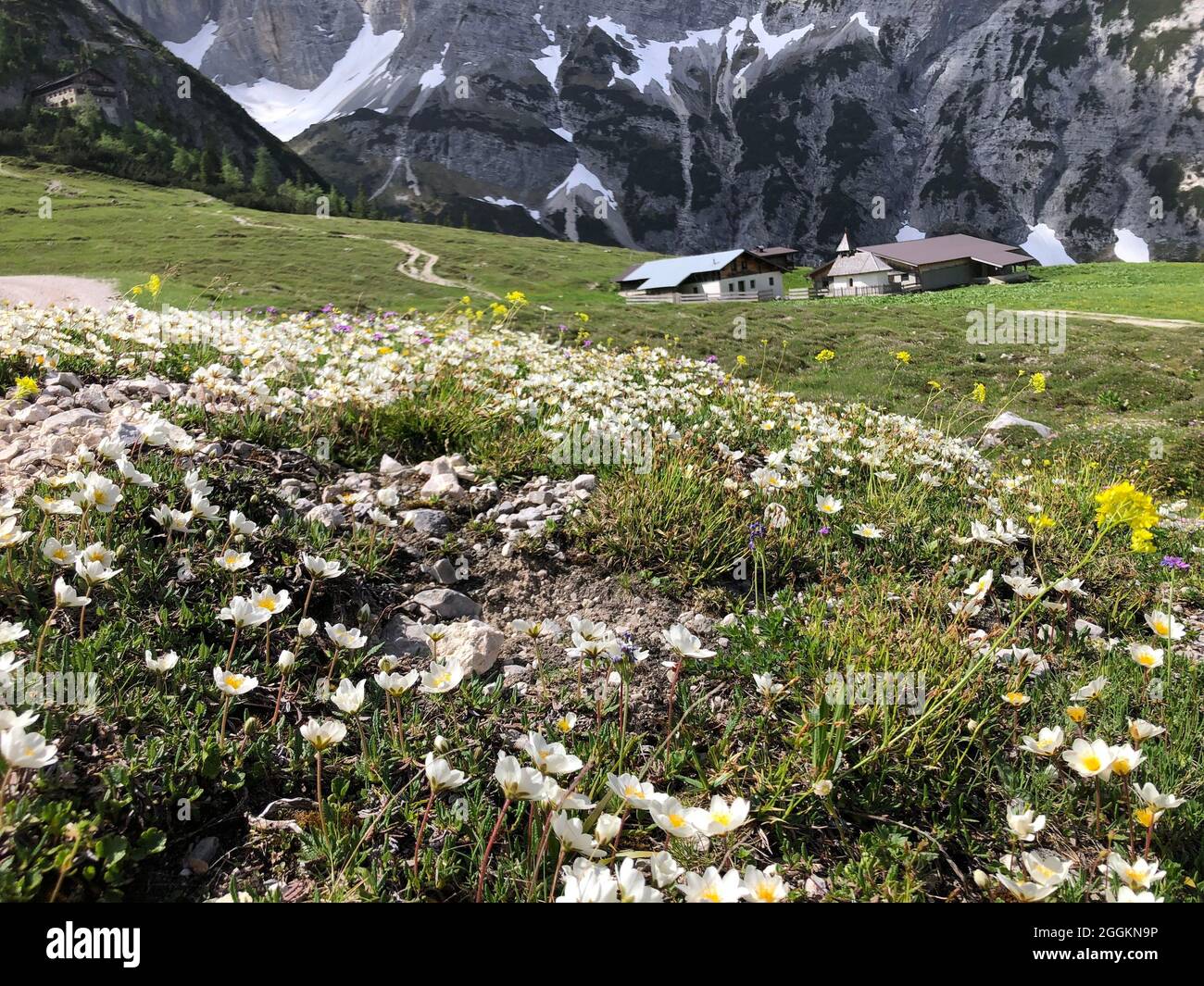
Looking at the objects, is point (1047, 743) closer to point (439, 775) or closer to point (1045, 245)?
point (439, 775)

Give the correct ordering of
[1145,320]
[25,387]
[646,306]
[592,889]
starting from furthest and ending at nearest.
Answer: [646,306] → [1145,320] → [25,387] → [592,889]

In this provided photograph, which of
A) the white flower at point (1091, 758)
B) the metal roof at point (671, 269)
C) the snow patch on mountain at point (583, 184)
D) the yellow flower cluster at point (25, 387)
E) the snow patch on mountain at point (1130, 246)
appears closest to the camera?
the white flower at point (1091, 758)

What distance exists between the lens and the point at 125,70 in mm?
106000

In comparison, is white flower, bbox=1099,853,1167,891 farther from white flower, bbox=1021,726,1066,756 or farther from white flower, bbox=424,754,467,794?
white flower, bbox=424,754,467,794

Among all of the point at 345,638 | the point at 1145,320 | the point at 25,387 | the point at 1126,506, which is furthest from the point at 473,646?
the point at 1145,320

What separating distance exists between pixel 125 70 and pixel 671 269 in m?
99.1

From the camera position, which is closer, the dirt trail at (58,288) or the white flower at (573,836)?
the white flower at (573,836)

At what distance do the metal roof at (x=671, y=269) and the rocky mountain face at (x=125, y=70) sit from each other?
75.3 meters

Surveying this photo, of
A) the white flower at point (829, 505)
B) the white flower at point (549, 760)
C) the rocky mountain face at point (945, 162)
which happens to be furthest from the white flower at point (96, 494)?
the rocky mountain face at point (945, 162)

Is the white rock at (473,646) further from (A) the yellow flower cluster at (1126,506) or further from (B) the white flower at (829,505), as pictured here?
(A) the yellow flower cluster at (1126,506)

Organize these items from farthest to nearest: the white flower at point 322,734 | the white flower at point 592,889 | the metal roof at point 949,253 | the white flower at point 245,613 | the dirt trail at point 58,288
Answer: the metal roof at point 949,253 < the dirt trail at point 58,288 < the white flower at point 245,613 < the white flower at point 322,734 < the white flower at point 592,889

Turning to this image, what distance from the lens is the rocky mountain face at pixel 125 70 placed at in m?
97.8

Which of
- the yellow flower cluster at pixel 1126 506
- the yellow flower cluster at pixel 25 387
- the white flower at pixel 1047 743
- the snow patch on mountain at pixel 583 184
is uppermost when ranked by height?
the snow patch on mountain at pixel 583 184
